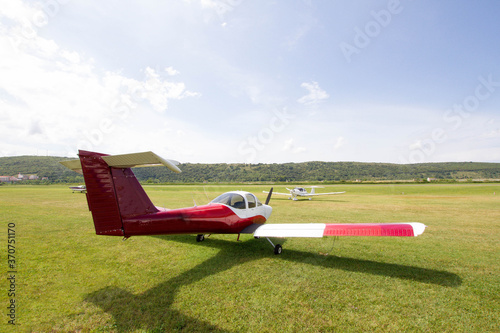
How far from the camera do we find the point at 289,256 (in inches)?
260

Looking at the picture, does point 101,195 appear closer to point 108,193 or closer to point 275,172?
point 108,193

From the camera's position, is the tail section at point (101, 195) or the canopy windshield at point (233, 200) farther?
the canopy windshield at point (233, 200)

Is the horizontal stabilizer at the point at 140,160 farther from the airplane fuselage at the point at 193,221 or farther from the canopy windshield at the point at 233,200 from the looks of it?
the canopy windshield at the point at 233,200

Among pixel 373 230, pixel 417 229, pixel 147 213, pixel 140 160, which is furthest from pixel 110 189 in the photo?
pixel 417 229

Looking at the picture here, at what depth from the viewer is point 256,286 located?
4.64 metres

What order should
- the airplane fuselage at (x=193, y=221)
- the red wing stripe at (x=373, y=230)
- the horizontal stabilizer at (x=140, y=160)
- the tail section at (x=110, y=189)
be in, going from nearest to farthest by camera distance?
the horizontal stabilizer at (x=140, y=160) < the tail section at (x=110, y=189) < the airplane fuselage at (x=193, y=221) < the red wing stripe at (x=373, y=230)

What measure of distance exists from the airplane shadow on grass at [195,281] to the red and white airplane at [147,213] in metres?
0.79

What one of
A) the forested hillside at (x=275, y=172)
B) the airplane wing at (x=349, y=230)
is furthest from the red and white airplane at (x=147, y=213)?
the forested hillside at (x=275, y=172)

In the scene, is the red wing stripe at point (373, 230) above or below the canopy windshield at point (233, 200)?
below

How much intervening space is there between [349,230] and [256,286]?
2764mm

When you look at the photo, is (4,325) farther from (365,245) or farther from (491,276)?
(491,276)

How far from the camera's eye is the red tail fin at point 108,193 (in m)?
4.11

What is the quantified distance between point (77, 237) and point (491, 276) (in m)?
12.7

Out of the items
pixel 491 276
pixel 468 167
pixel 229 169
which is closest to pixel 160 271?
pixel 491 276
